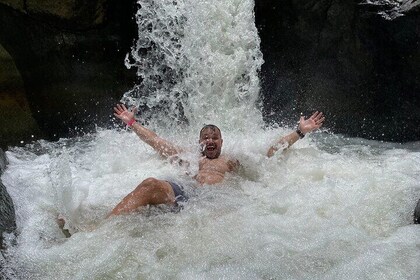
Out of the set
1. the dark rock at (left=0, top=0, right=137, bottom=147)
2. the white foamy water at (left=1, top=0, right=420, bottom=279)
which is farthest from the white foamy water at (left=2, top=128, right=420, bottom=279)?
the dark rock at (left=0, top=0, right=137, bottom=147)

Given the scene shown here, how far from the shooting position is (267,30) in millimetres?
7633

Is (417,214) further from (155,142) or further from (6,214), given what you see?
(6,214)

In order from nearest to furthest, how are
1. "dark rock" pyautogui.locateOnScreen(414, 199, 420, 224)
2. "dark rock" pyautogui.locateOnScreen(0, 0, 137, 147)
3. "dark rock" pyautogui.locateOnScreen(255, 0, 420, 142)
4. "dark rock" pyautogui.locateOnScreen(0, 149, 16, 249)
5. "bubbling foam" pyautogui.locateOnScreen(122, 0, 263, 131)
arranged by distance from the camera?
1. "dark rock" pyautogui.locateOnScreen(0, 149, 16, 249)
2. "dark rock" pyautogui.locateOnScreen(414, 199, 420, 224)
3. "dark rock" pyautogui.locateOnScreen(255, 0, 420, 142)
4. "bubbling foam" pyautogui.locateOnScreen(122, 0, 263, 131)
5. "dark rock" pyautogui.locateOnScreen(0, 0, 137, 147)

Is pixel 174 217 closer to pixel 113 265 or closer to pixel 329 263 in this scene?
pixel 113 265

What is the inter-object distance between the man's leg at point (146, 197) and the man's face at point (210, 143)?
3.23ft

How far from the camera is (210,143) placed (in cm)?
474

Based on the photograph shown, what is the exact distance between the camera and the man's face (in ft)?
15.6

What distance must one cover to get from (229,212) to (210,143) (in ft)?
3.65

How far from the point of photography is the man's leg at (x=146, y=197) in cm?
369

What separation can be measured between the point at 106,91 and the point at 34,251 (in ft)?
16.2

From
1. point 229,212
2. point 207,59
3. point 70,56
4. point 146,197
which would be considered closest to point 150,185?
point 146,197

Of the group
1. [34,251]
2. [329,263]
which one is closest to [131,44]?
[34,251]

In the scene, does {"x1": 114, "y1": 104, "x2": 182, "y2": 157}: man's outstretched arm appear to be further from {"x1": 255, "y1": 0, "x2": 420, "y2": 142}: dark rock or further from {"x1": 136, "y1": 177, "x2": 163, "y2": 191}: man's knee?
{"x1": 255, "y1": 0, "x2": 420, "y2": 142}: dark rock

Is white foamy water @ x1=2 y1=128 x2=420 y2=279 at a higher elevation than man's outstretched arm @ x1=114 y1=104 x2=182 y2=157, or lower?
lower
